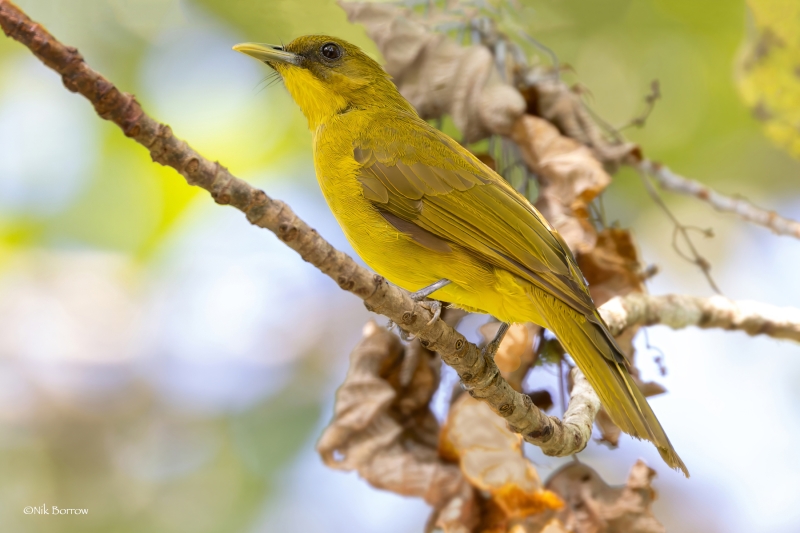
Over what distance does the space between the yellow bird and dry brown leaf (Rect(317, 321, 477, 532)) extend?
744 millimetres

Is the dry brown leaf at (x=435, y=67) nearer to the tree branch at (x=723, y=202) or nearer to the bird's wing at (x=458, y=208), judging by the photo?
the tree branch at (x=723, y=202)

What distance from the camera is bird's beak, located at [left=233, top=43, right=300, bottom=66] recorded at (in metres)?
2.85

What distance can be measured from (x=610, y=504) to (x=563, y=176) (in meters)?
1.47

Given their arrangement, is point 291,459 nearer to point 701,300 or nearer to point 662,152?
point 701,300

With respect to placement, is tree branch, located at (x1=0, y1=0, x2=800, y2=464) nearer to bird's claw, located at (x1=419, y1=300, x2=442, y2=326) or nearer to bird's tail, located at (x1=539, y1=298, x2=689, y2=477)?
bird's claw, located at (x1=419, y1=300, x2=442, y2=326)

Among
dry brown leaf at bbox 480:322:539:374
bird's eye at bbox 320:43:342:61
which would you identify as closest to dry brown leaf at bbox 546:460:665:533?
dry brown leaf at bbox 480:322:539:374

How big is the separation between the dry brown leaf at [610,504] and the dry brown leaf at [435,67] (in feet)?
5.63

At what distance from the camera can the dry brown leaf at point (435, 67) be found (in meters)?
3.60

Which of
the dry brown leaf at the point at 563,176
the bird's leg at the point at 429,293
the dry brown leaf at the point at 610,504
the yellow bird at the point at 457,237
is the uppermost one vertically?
the dry brown leaf at the point at 563,176

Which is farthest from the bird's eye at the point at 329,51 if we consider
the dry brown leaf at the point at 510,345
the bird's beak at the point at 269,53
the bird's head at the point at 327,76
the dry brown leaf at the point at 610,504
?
the dry brown leaf at the point at 610,504

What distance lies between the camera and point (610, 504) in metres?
2.88

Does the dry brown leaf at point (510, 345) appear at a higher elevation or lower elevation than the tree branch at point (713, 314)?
lower

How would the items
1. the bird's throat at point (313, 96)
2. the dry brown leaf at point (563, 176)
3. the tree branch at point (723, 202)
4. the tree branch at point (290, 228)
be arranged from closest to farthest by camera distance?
the tree branch at point (290, 228), the bird's throat at point (313, 96), the dry brown leaf at point (563, 176), the tree branch at point (723, 202)

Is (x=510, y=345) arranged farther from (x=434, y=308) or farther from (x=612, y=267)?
(x=434, y=308)
